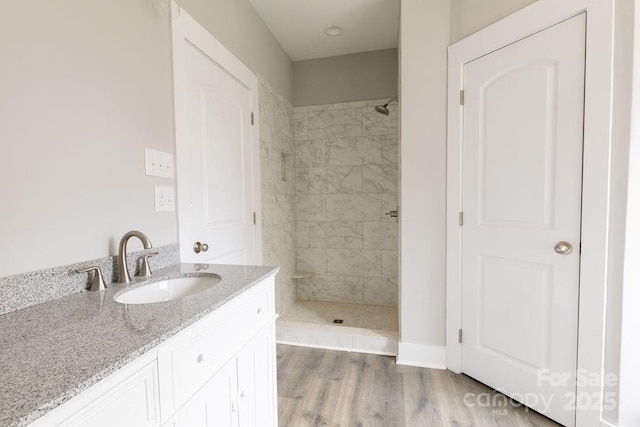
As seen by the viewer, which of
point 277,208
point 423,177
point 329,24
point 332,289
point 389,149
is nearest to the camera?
point 423,177

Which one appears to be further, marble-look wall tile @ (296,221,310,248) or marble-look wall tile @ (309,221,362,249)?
marble-look wall tile @ (296,221,310,248)

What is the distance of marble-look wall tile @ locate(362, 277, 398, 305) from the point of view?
3.21 metres

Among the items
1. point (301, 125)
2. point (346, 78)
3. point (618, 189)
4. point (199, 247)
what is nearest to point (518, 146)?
point (618, 189)

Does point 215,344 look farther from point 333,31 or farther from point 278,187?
point 333,31

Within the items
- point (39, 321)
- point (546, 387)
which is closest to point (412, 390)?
point (546, 387)

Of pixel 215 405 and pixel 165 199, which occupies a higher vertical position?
pixel 165 199

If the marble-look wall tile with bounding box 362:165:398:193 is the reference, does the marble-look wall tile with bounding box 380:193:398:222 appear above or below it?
below

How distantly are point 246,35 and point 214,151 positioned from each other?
104 cm

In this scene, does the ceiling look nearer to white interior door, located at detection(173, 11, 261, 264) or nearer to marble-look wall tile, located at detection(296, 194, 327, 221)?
white interior door, located at detection(173, 11, 261, 264)

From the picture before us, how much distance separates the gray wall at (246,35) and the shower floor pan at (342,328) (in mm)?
2151

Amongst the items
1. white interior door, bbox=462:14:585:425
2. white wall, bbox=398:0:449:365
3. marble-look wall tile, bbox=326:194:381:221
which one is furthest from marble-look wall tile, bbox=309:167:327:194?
white interior door, bbox=462:14:585:425

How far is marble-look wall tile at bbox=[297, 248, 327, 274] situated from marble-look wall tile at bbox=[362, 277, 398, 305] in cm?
51

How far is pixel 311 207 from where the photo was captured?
3.40m

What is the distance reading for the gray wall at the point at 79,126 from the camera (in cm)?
88
